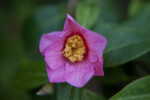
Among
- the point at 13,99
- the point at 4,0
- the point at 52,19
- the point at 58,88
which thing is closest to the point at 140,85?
the point at 58,88

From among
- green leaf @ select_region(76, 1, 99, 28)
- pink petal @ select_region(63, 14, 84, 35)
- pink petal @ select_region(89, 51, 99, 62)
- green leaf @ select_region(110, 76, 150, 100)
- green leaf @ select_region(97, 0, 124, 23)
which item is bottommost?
green leaf @ select_region(97, 0, 124, 23)

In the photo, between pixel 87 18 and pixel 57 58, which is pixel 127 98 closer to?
pixel 57 58

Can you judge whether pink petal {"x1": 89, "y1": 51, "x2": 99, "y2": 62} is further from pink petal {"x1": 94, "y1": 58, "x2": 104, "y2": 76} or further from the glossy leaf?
the glossy leaf

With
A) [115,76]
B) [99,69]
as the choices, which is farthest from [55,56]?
[115,76]

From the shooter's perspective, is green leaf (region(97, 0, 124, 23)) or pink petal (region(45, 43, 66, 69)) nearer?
pink petal (region(45, 43, 66, 69))

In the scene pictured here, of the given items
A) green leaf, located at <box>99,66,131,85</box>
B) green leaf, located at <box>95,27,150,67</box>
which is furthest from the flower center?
green leaf, located at <box>99,66,131,85</box>

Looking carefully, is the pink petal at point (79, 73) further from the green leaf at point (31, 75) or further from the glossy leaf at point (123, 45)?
the green leaf at point (31, 75)

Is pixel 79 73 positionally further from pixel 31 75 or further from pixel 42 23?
pixel 42 23
